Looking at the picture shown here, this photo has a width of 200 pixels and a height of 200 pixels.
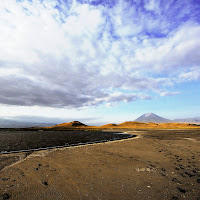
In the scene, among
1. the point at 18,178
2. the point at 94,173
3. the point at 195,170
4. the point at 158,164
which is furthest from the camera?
the point at 158,164

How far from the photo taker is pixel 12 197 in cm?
467

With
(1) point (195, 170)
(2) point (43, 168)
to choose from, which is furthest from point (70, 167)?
(1) point (195, 170)

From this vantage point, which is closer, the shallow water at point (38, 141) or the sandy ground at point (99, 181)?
the sandy ground at point (99, 181)

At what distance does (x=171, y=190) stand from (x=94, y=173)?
12.9 feet

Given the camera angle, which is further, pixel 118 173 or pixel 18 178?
pixel 118 173

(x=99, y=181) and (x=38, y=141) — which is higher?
(x=38, y=141)

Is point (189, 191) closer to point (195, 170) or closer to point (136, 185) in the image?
point (136, 185)

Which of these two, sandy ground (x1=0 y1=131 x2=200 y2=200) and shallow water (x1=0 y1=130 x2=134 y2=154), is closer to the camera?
sandy ground (x1=0 y1=131 x2=200 y2=200)

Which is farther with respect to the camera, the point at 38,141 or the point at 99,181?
A: the point at 38,141

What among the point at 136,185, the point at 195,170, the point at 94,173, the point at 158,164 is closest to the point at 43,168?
the point at 94,173

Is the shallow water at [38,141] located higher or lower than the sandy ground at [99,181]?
higher

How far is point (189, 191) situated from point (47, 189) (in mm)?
6344

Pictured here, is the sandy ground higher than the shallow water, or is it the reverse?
the shallow water

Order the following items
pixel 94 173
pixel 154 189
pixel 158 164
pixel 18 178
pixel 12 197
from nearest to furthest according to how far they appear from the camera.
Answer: pixel 12 197 → pixel 154 189 → pixel 18 178 → pixel 94 173 → pixel 158 164
